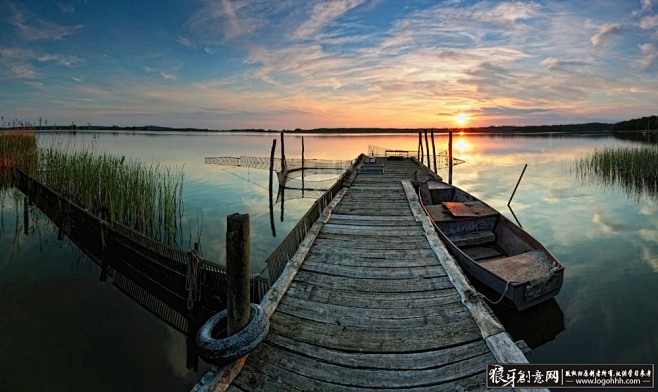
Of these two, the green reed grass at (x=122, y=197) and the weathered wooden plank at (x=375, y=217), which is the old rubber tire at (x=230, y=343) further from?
the green reed grass at (x=122, y=197)

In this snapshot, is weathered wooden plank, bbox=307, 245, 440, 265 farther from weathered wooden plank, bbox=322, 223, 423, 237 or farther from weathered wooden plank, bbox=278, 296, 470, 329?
weathered wooden plank, bbox=278, 296, 470, 329

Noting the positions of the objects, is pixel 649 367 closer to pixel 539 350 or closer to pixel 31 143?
pixel 539 350

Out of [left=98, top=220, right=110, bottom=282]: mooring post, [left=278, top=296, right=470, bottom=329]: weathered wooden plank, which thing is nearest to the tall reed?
[left=98, top=220, right=110, bottom=282]: mooring post

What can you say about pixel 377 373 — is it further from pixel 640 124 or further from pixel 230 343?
pixel 640 124

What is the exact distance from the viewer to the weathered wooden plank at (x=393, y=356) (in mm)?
3367

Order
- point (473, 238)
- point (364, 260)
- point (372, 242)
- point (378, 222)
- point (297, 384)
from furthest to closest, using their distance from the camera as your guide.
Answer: point (473, 238), point (378, 222), point (372, 242), point (364, 260), point (297, 384)

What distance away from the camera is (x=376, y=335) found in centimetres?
384

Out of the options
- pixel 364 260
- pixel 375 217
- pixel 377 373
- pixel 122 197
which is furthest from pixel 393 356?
pixel 122 197

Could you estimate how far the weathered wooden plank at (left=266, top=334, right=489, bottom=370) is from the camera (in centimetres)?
337

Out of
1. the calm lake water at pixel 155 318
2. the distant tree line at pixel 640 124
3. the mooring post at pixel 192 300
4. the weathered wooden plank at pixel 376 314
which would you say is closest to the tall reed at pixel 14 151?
the calm lake water at pixel 155 318

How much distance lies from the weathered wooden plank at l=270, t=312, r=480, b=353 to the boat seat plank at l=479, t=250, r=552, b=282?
2794mm

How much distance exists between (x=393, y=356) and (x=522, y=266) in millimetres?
4546

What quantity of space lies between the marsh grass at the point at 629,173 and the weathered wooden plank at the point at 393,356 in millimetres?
21123

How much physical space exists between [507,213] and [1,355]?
17.8 meters
